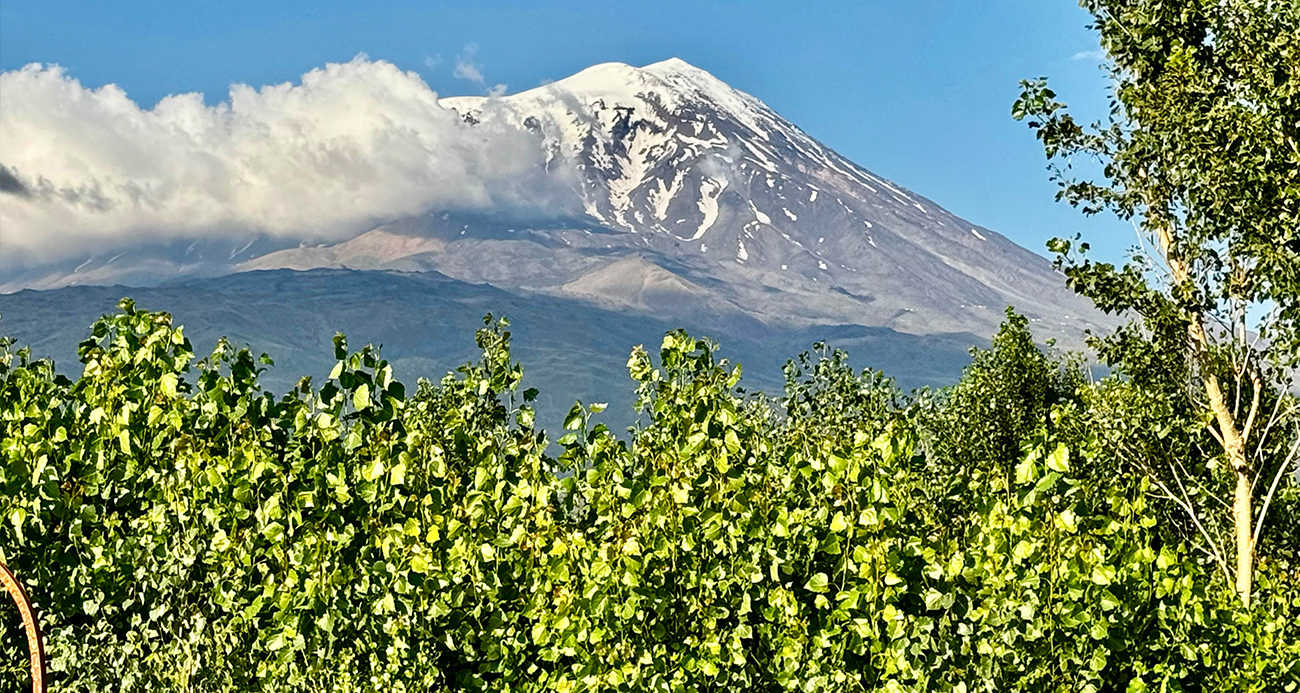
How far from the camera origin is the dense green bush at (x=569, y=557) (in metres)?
8.07

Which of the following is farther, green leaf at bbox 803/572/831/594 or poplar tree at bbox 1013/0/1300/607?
poplar tree at bbox 1013/0/1300/607

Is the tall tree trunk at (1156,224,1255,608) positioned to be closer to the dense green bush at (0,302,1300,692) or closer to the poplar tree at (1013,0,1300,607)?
the poplar tree at (1013,0,1300,607)

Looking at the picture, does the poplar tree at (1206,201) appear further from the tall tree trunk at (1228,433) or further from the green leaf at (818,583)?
the green leaf at (818,583)

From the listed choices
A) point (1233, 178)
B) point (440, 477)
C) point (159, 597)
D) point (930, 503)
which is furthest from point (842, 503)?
point (1233, 178)

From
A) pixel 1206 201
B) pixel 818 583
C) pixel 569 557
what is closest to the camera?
pixel 818 583

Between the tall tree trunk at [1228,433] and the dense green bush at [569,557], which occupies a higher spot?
the tall tree trunk at [1228,433]

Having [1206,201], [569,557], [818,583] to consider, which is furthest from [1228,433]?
[569,557]

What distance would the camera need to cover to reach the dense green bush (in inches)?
318

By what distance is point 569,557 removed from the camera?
27.3ft

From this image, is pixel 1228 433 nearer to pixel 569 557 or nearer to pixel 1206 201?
pixel 1206 201

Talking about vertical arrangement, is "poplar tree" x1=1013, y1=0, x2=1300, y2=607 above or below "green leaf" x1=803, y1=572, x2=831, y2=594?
above

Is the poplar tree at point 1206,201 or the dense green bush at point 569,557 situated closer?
the dense green bush at point 569,557

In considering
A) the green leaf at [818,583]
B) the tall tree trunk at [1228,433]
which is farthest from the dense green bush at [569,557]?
the tall tree trunk at [1228,433]

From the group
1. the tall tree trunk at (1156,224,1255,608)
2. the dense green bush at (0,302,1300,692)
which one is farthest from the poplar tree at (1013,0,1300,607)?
the dense green bush at (0,302,1300,692)
